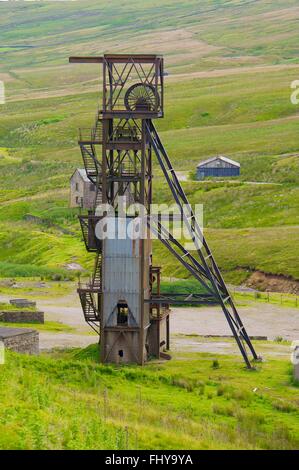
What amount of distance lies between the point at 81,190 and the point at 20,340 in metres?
65.3

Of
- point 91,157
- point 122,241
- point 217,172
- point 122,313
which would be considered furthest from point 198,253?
point 217,172

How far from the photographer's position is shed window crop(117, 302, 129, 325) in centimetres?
4994

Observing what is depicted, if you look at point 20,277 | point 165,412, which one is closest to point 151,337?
point 165,412

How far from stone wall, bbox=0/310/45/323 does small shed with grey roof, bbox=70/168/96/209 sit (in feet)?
149

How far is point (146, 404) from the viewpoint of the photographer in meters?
39.4

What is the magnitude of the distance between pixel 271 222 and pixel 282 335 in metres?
38.0

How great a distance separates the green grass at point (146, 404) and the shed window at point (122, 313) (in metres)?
1.82

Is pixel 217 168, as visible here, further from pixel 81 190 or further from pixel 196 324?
pixel 196 324

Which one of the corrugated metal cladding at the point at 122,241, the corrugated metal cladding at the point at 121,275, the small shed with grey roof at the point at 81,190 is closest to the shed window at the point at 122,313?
the corrugated metal cladding at the point at 121,275

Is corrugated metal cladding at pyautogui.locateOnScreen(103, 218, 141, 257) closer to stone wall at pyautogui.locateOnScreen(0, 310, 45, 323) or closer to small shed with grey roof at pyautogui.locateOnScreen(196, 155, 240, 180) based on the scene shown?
stone wall at pyautogui.locateOnScreen(0, 310, 45, 323)

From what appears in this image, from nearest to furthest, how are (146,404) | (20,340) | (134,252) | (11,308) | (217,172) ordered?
(146,404)
(20,340)
(134,252)
(11,308)
(217,172)

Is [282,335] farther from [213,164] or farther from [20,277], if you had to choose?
[213,164]

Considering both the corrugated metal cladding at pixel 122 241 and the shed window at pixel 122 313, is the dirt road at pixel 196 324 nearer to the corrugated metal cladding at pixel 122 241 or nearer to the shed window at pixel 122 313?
the shed window at pixel 122 313

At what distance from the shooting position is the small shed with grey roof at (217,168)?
128 metres
